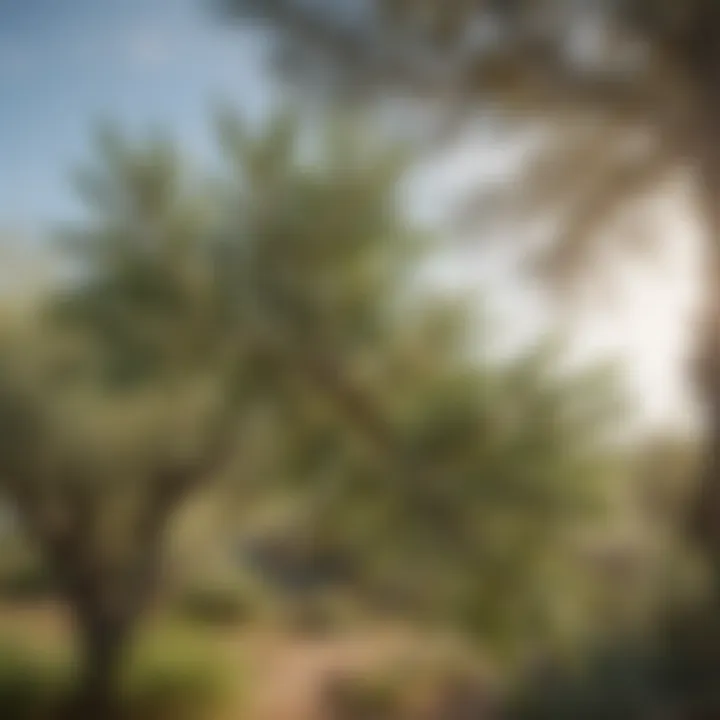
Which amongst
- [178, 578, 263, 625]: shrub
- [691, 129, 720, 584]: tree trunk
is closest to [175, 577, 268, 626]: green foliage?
[178, 578, 263, 625]: shrub

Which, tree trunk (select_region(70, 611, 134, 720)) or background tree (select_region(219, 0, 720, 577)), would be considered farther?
background tree (select_region(219, 0, 720, 577))

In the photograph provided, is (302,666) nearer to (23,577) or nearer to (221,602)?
(221,602)

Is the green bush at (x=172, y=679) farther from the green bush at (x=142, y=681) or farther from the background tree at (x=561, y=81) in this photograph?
the background tree at (x=561, y=81)

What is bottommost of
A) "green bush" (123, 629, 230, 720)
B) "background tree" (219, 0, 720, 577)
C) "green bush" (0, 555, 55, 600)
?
"green bush" (123, 629, 230, 720)

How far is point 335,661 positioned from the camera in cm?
112

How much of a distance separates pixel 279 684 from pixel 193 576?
150 mm

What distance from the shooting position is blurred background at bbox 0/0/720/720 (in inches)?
44.4

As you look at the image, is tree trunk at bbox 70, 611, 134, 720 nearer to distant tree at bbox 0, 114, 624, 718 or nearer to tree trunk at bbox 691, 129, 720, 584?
distant tree at bbox 0, 114, 624, 718

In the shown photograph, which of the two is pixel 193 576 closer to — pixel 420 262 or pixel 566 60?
pixel 420 262

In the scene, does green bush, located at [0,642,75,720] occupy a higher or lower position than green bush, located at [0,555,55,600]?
lower

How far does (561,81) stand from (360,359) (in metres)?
0.41

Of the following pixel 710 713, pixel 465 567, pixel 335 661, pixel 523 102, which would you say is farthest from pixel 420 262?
pixel 710 713

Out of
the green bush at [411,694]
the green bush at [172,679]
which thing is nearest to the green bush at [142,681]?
the green bush at [172,679]

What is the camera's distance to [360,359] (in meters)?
1.18
